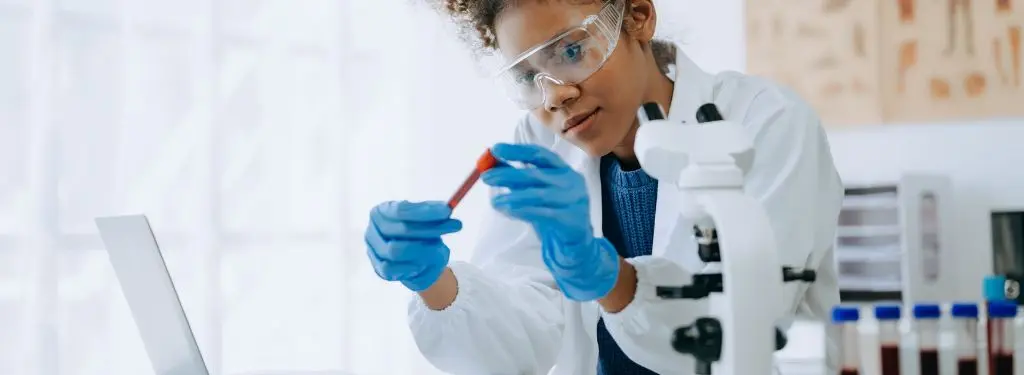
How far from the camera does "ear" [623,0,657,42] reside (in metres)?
1.46

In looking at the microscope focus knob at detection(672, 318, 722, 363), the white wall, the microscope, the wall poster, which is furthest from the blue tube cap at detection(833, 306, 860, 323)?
the wall poster

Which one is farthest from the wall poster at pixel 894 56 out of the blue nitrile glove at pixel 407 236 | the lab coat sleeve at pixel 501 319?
the blue nitrile glove at pixel 407 236

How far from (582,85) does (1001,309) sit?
0.59 metres

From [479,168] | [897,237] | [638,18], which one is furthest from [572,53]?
[897,237]

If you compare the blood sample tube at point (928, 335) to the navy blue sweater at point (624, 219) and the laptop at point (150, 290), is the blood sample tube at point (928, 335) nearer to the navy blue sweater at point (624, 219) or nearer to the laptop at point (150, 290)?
the navy blue sweater at point (624, 219)

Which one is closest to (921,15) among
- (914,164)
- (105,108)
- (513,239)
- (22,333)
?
(914,164)

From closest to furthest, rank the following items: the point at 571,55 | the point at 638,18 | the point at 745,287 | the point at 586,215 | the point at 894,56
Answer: the point at 745,287
the point at 586,215
the point at 571,55
the point at 638,18
the point at 894,56

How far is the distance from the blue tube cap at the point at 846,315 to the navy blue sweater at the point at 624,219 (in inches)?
21.0

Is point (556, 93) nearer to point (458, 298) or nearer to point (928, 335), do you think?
point (458, 298)

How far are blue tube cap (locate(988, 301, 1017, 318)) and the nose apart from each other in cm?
58

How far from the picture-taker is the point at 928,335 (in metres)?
1.06

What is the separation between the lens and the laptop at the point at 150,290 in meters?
1.09

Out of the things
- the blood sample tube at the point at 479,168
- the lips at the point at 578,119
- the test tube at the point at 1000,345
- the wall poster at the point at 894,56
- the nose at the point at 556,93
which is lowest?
the test tube at the point at 1000,345

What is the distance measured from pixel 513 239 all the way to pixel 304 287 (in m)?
1.88
